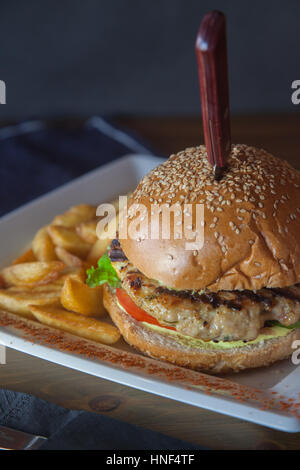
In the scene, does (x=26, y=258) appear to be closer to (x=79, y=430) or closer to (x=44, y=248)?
(x=44, y=248)

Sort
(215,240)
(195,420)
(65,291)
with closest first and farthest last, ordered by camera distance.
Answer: (195,420) → (215,240) → (65,291)

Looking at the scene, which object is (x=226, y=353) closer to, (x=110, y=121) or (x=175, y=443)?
(x=175, y=443)

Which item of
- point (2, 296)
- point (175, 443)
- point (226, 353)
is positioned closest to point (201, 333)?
point (226, 353)

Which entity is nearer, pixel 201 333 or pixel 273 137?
pixel 201 333

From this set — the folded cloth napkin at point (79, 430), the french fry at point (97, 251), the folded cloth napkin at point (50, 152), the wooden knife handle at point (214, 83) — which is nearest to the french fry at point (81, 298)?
the french fry at point (97, 251)

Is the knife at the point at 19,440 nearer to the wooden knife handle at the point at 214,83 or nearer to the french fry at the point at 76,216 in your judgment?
the wooden knife handle at the point at 214,83
